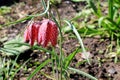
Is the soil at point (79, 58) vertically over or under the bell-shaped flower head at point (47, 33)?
under

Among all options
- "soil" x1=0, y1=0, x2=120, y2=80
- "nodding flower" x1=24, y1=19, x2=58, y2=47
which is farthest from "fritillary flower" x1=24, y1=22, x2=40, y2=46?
"soil" x1=0, y1=0, x2=120, y2=80

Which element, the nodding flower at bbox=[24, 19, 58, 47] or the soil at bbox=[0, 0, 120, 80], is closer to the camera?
the nodding flower at bbox=[24, 19, 58, 47]

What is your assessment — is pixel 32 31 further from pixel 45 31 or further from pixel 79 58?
pixel 79 58

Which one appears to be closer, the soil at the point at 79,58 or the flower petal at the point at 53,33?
the flower petal at the point at 53,33

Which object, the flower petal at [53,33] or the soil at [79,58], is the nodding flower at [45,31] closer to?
the flower petal at [53,33]

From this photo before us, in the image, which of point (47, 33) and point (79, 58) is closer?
point (47, 33)

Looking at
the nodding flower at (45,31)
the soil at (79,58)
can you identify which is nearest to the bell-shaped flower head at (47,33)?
the nodding flower at (45,31)

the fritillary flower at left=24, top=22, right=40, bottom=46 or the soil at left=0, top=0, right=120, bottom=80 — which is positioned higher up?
the fritillary flower at left=24, top=22, right=40, bottom=46

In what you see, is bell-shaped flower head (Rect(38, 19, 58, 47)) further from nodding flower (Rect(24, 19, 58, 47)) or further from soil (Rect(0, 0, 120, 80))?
soil (Rect(0, 0, 120, 80))

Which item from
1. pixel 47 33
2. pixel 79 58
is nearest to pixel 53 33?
pixel 47 33

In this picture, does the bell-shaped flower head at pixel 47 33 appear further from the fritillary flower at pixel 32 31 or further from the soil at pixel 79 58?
the soil at pixel 79 58

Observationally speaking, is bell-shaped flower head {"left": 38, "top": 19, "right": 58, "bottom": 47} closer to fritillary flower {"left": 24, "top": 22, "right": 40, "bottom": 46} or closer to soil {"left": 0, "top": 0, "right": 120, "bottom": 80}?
fritillary flower {"left": 24, "top": 22, "right": 40, "bottom": 46}
